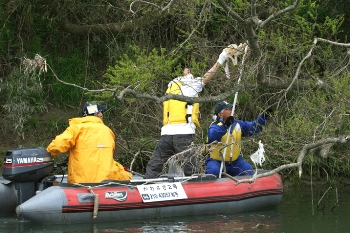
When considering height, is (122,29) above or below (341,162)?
above

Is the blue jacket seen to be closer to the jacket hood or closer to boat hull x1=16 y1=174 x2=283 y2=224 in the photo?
boat hull x1=16 y1=174 x2=283 y2=224

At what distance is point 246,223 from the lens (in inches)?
334

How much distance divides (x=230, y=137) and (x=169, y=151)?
0.72 metres

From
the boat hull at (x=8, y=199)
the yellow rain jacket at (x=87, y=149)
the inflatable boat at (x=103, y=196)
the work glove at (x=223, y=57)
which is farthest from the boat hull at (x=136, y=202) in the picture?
the work glove at (x=223, y=57)

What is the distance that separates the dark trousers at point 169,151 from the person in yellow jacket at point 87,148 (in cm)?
86

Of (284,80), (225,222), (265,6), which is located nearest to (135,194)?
(225,222)

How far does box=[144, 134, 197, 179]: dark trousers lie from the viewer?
915 centimetres

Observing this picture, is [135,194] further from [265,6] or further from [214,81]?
[265,6]

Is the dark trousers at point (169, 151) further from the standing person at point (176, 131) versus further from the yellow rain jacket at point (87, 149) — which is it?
the yellow rain jacket at point (87, 149)

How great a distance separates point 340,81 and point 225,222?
75.6 inches

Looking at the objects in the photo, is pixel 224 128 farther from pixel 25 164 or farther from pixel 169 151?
pixel 25 164

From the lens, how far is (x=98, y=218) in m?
8.26

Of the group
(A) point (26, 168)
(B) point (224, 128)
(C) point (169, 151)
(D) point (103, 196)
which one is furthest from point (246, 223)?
(A) point (26, 168)

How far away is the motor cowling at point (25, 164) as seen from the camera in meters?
8.30
